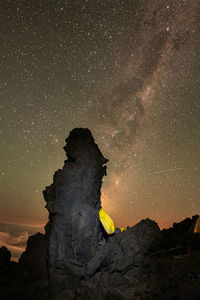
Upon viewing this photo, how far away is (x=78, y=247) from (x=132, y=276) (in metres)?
2.54

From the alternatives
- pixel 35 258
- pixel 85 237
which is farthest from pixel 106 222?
pixel 35 258

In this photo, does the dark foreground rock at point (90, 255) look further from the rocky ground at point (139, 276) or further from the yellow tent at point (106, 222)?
the yellow tent at point (106, 222)

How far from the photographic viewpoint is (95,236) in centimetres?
879

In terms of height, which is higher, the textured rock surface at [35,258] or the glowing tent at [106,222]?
the glowing tent at [106,222]

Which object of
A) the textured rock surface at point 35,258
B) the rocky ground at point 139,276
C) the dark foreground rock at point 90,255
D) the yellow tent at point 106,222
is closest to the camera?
the rocky ground at point 139,276

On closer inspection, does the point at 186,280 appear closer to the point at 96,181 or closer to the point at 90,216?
the point at 90,216

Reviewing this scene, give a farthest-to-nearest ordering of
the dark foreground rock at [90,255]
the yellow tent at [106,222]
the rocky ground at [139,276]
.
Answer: the yellow tent at [106,222] → the dark foreground rock at [90,255] → the rocky ground at [139,276]

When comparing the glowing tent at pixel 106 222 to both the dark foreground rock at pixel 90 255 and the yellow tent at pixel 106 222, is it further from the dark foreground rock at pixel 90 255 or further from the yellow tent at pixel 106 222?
the dark foreground rock at pixel 90 255

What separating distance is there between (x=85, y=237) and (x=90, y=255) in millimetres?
757

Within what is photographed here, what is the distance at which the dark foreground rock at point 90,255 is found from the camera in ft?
23.2

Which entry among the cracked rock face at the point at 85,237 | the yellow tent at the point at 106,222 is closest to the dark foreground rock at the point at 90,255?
the cracked rock face at the point at 85,237

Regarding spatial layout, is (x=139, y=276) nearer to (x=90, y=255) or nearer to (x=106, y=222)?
(x=90, y=255)

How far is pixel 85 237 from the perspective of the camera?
8484 millimetres

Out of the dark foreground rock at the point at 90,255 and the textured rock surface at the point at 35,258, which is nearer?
the dark foreground rock at the point at 90,255
